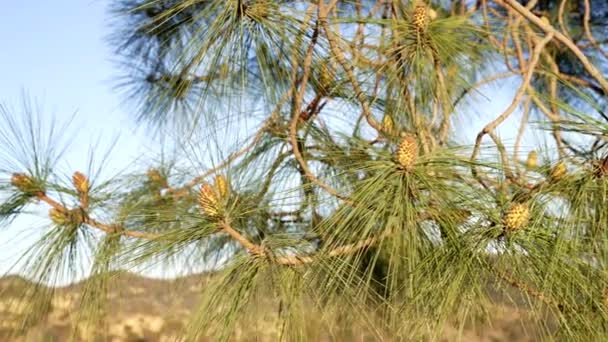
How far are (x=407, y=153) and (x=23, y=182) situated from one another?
53 cm

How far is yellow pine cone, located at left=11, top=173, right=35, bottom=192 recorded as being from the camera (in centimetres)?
94

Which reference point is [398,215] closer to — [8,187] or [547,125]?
[547,125]

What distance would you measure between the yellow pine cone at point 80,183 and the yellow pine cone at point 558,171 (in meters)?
0.59

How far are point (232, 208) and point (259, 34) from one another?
19 cm

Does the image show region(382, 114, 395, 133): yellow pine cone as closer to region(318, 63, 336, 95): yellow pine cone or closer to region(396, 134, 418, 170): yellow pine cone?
region(318, 63, 336, 95): yellow pine cone

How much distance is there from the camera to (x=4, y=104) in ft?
2.93

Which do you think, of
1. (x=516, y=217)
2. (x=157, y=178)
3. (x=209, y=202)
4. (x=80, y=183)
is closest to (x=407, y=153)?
(x=516, y=217)

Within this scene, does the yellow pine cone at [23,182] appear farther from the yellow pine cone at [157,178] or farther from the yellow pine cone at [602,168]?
the yellow pine cone at [602,168]

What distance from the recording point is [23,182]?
942 mm

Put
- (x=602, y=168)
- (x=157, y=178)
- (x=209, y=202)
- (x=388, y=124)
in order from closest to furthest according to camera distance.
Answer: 1. (x=602, y=168)
2. (x=209, y=202)
3. (x=388, y=124)
4. (x=157, y=178)

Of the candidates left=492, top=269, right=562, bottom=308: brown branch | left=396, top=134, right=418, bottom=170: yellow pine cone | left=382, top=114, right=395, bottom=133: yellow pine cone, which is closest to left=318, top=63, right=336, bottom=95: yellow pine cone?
left=382, top=114, right=395, bottom=133: yellow pine cone

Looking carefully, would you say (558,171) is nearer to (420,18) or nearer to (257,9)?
(420,18)

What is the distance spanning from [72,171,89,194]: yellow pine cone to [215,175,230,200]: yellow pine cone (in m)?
0.26

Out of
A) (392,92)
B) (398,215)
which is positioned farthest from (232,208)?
(392,92)
